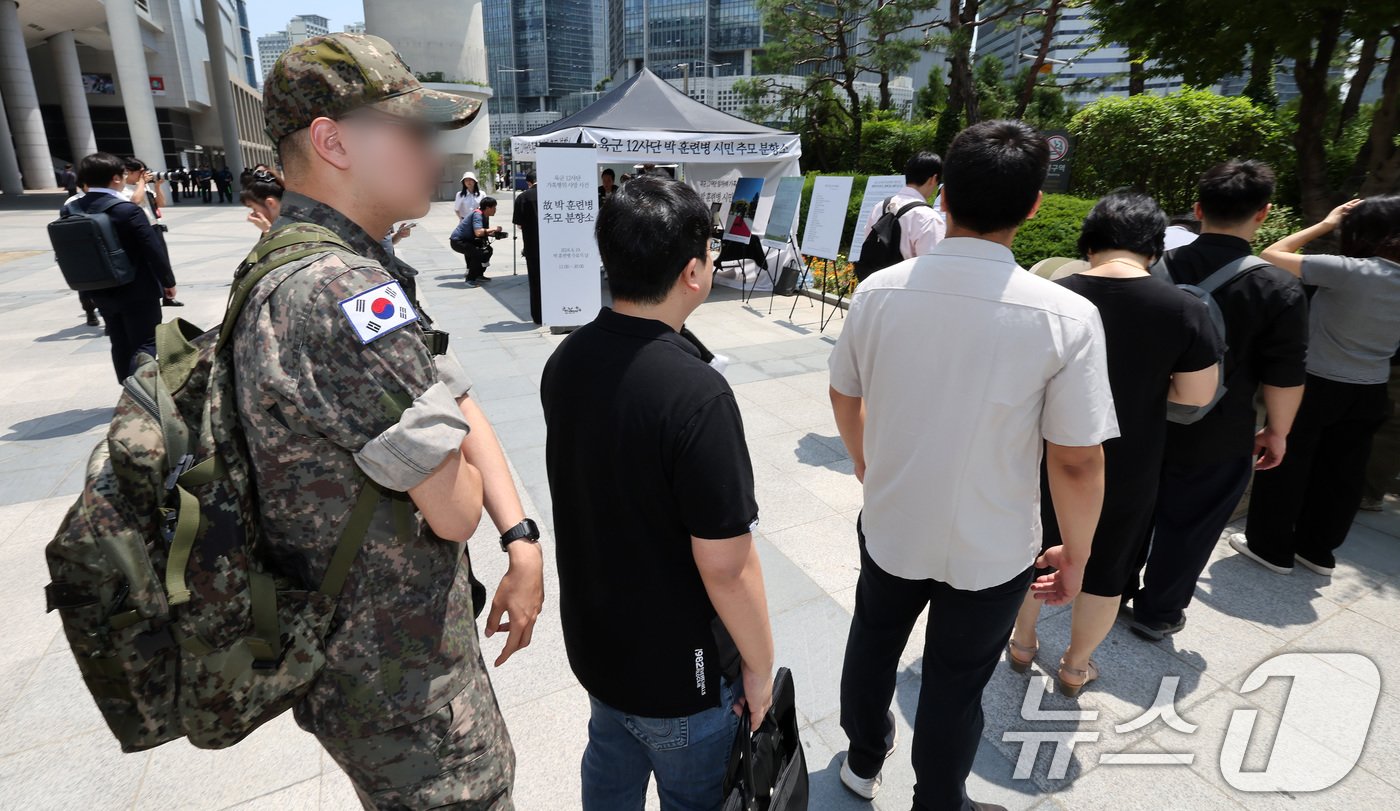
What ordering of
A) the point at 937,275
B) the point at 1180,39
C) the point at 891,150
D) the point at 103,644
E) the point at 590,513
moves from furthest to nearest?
the point at 891,150, the point at 1180,39, the point at 937,275, the point at 590,513, the point at 103,644

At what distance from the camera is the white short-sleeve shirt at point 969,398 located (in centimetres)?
151

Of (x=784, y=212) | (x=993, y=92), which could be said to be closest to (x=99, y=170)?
(x=784, y=212)

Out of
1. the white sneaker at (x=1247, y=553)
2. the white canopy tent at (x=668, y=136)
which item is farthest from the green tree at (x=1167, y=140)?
the white sneaker at (x=1247, y=553)

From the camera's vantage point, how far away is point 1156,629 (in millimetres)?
2855

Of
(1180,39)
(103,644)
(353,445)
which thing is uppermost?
(1180,39)

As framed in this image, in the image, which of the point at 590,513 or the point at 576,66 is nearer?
the point at 590,513

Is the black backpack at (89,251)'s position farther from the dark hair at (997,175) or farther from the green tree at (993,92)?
the green tree at (993,92)

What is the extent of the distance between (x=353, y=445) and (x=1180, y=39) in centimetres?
689

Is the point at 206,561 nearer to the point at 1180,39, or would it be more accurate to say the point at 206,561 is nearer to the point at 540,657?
the point at 540,657

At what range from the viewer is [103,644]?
1.03 m

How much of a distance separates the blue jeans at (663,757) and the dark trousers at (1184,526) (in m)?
2.21

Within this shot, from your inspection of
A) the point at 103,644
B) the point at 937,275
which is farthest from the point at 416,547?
the point at 937,275

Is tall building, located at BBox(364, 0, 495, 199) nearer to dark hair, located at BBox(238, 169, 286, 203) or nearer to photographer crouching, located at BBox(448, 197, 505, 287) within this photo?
photographer crouching, located at BBox(448, 197, 505, 287)

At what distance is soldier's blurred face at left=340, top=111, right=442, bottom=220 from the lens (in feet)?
3.95
